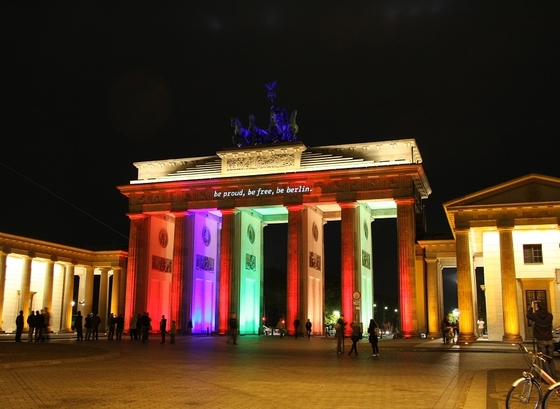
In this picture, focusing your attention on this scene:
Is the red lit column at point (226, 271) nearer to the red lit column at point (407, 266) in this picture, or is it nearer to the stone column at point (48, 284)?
the red lit column at point (407, 266)

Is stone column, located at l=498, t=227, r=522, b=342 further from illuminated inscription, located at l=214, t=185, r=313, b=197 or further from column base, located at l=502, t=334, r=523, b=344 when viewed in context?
illuminated inscription, located at l=214, t=185, r=313, b=197

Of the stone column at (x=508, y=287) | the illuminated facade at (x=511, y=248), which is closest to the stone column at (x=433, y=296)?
the illuminated facade at (x=511, y=248)

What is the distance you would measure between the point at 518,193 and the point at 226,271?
1069 inches

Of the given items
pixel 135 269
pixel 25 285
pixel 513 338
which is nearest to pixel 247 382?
pixel 513 338

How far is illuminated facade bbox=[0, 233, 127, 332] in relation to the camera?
184 feet

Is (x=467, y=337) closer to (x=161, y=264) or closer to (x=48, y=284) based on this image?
(x=161, y=264)

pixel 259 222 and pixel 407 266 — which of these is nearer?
pixel 407 266

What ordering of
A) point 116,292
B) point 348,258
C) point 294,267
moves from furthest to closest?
point 116,292 → point 294,267 → point 348,258

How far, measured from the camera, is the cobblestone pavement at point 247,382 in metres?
12.2

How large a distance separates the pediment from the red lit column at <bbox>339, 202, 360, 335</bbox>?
48.0 feet

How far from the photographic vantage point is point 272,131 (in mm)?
57906

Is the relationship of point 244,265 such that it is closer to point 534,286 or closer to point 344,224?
point 344,224

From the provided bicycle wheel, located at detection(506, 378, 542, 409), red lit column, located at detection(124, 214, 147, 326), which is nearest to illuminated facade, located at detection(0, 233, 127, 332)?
red lit column, located at detection(124, 214, 147, 326)

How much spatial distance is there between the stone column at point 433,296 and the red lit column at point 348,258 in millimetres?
6442
